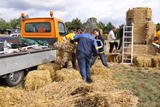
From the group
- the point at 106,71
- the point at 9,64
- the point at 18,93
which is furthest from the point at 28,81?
the point at 106,71

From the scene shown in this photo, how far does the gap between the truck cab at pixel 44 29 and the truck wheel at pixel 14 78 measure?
7.28ft

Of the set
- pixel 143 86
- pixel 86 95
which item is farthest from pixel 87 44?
pixel 86 95

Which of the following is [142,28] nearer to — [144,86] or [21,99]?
[144,86]

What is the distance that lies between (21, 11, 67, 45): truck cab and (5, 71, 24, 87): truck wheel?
222 cm

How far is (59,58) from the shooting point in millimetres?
5719

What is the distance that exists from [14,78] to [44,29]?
274 centimetres

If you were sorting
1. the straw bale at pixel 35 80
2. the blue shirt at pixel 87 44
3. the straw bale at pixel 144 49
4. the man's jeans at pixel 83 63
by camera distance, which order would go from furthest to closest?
the straw bale at pixel 144 49 < the man's jeans at pixel 83 63 < the blue shirt at pixel 87 44 < the straw bale at pixel 35 80

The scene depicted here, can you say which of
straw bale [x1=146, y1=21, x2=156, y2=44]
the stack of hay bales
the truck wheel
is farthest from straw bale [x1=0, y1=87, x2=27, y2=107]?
straw bale [x1=146, y1=21, x2=156, y2=44]

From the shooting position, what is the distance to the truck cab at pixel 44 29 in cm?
675

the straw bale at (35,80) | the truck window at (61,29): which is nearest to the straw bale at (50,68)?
the straw bale at (35,80)

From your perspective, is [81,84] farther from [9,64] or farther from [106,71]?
[106,71]

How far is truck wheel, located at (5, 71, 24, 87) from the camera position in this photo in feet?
14.8

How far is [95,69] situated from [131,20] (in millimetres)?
5692

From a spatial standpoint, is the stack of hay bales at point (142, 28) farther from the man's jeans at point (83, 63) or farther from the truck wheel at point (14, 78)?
the truck wheel at point (14, 78)
